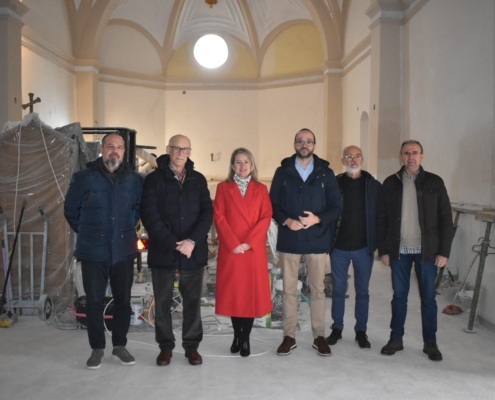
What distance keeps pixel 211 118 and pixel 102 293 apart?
1304 centimetres

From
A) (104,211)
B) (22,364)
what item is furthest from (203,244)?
(22,364)

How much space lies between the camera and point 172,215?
12.3 feet

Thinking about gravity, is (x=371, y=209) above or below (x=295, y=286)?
above

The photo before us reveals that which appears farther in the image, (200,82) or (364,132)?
(200,82)

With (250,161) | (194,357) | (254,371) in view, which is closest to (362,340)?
(254,371)

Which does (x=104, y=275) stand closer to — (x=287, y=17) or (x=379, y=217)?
(x=379, y=217)

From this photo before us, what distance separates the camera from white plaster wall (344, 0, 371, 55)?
36.7 feet

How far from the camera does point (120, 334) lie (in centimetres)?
391

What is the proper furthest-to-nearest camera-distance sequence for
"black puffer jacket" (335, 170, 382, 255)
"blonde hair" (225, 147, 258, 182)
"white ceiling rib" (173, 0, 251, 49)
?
1. "white ceiling rib" (173, 0, 251, 49)
2. "black puffer jacket" (335, 170, 382, 255)
3. "blonde hair" (225, 147, 258, 182)

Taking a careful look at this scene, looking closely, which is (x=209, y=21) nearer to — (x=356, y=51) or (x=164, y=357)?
(x=356, y=51)

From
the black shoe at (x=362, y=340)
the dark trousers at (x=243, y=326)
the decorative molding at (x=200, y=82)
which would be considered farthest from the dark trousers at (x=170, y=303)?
the decorative molding at (x=200, y=82)

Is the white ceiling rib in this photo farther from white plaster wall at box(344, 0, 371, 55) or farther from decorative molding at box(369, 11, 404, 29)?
decorative molding at box(369, 11, 404, 29)

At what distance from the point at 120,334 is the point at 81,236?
0.84m

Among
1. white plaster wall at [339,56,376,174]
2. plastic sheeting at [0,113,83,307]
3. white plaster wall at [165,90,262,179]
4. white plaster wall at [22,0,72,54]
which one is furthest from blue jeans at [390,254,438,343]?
white plaster wall at [165,90,262,179]
